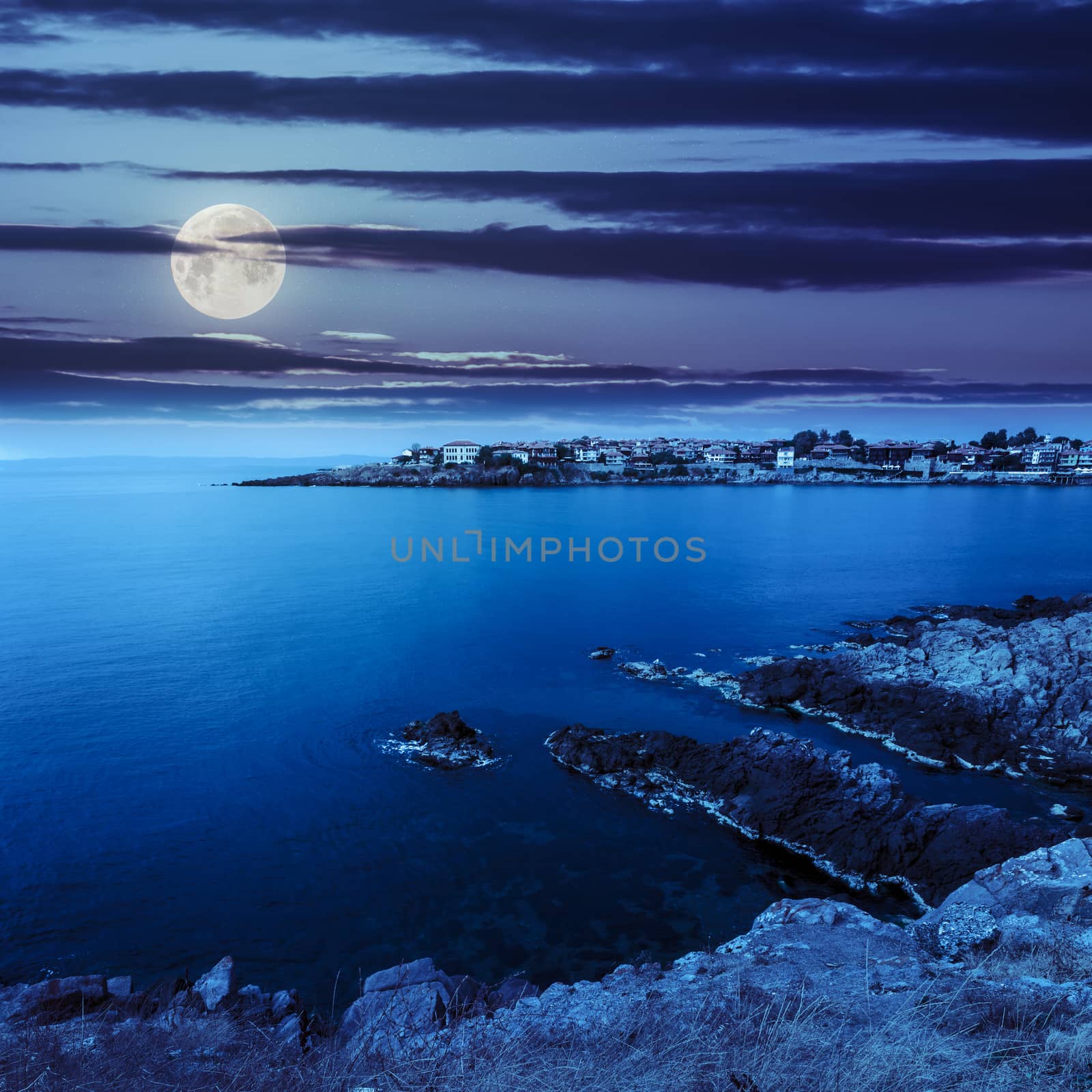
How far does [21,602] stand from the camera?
1571 inches

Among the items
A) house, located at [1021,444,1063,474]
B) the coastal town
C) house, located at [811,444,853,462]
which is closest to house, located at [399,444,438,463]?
the coastal town

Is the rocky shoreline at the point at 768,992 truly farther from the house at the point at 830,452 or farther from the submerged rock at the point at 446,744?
the house at the point at 830,452

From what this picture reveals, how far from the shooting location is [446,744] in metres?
21.3

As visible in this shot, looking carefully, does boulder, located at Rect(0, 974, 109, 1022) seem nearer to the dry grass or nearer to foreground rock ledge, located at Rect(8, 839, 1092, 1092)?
foreground rock ledge, located at Rect(8, 839, 1092, 1092)

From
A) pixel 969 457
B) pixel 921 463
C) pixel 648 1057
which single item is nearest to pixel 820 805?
pixel 648 1057

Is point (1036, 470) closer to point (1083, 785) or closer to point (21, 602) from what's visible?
point (1083, 785)

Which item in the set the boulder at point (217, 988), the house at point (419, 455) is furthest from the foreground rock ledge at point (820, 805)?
the house at point (419, 455)

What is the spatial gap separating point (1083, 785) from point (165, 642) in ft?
117

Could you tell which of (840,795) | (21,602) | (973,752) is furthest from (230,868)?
(21,602)

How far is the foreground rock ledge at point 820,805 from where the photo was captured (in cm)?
1462

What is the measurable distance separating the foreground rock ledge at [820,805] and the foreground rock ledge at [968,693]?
406cm

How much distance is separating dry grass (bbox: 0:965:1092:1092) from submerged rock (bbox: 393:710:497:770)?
12.1 m

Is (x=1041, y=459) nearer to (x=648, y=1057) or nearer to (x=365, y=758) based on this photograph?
(x=365, y=758)

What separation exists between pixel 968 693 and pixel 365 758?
19.9m
